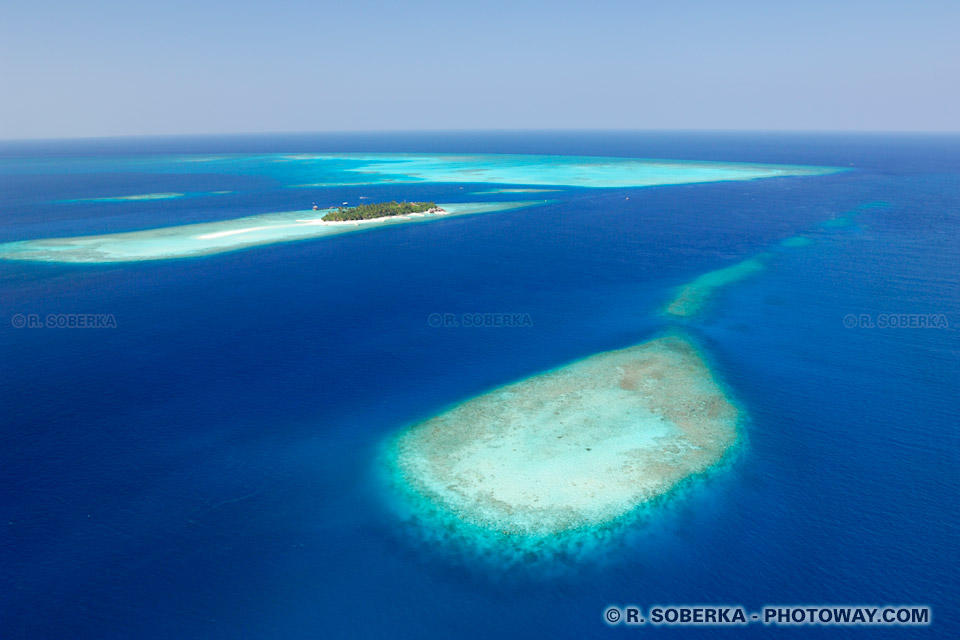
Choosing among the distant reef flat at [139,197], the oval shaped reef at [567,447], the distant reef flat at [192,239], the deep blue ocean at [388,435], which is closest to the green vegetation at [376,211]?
the distant reef flat at [192,239]

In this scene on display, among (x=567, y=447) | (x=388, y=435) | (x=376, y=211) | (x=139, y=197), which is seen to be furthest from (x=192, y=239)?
(x=567, y=447)

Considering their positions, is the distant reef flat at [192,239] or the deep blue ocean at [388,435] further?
the distant reef flat at [192,239]

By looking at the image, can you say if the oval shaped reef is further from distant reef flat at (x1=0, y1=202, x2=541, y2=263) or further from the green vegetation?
the green vegetation

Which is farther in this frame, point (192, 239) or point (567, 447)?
point (192, 239)

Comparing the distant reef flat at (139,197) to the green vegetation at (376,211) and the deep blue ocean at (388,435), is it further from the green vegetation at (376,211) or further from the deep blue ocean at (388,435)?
the deep blue ocean at (388,435)

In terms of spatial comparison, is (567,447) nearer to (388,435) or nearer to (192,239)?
(388,435)

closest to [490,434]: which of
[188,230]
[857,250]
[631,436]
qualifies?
[631,436]
